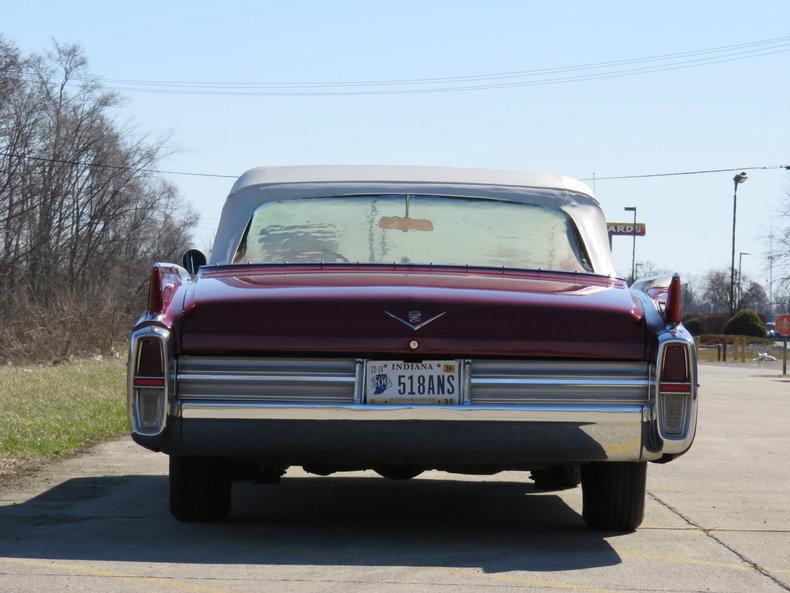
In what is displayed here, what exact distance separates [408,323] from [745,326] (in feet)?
241

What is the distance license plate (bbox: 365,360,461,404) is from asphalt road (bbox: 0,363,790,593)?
2.13 ft

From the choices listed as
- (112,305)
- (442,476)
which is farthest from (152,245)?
(442,476)

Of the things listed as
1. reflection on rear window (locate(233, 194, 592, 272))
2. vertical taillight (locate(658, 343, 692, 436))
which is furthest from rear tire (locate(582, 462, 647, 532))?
reflection on rear window (locate(233, 194, 592, 272))

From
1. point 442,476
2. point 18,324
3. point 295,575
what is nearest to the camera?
point 295,575

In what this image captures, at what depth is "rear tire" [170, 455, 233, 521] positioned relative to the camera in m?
6.00

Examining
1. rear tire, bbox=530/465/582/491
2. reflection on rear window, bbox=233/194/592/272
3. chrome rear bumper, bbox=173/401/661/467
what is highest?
reflection on rear window, bbox=233/194/592/272

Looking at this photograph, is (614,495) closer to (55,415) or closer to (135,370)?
(135,370)

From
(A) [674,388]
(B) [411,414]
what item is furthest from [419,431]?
(A) [674,388]

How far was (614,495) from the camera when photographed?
618cm

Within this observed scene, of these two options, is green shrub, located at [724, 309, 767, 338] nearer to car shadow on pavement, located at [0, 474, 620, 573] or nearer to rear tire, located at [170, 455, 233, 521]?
car shadow on pavement, located at [0, 474, 620, 573]

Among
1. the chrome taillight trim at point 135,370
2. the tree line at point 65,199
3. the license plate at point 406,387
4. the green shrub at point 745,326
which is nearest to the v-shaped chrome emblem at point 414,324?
the license plate at point 406,387

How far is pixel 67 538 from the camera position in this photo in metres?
5.89

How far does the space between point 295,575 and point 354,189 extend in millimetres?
2479

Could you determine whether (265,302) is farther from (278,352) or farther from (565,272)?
(565,272)
